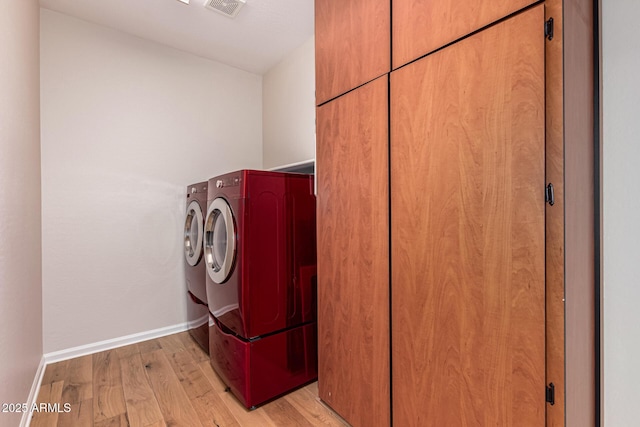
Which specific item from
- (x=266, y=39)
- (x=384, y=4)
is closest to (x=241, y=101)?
(x=266, y=39)

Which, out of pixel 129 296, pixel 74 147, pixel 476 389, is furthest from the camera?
pixel 129 296

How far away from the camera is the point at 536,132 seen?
0.88 meters

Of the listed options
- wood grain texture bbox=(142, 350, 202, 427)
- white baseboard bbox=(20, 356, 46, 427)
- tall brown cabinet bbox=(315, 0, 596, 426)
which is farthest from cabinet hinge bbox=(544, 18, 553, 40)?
white baseboard bbox=(20, 356, 46, 427)

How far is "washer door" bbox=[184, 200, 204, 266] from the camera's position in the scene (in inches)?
96.7

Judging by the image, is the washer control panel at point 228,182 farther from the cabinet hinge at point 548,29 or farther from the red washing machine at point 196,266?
the cabinet hinge at point 548,29

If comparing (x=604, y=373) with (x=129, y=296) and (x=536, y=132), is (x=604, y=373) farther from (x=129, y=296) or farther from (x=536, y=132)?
(x=129, y=296)

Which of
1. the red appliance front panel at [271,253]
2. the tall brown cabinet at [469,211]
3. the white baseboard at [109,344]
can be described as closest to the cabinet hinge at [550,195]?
the tall brown cabinet at [469,211]

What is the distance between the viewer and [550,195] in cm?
86

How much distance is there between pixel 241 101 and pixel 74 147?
1.58m

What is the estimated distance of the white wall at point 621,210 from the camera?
1.07m

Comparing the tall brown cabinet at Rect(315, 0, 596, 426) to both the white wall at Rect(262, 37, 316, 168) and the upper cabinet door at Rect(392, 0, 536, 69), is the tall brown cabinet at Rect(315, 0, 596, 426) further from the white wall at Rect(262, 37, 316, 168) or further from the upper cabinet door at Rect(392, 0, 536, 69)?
the white wall at Rect(262, 37, 316, 168)

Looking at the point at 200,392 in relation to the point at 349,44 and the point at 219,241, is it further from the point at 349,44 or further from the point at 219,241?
the point at 349,44

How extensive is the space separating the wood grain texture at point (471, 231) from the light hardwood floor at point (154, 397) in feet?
2.48

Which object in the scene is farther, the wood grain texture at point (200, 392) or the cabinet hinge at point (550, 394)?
the wood grain texture at point (200, 392)
